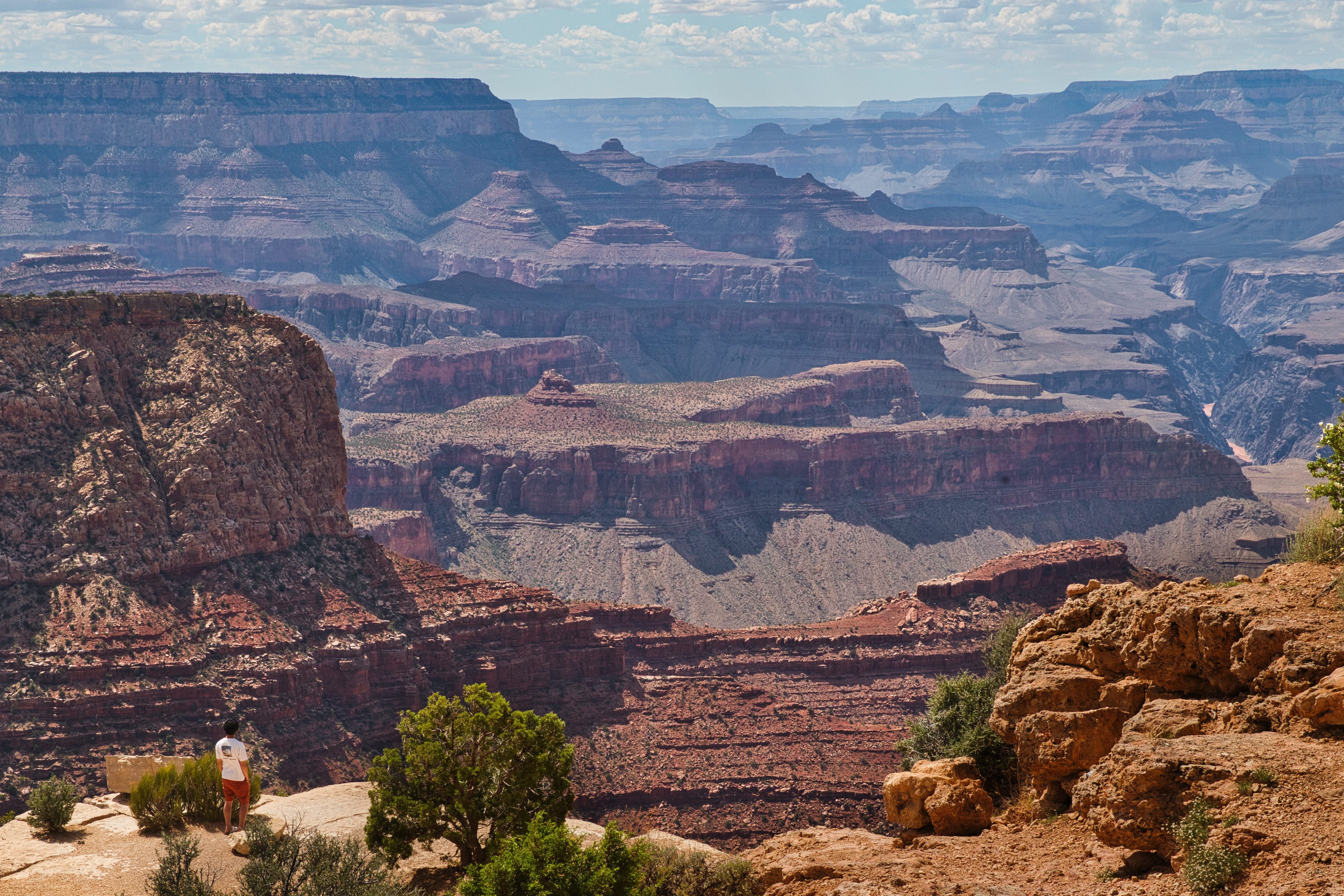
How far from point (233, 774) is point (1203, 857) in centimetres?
1990

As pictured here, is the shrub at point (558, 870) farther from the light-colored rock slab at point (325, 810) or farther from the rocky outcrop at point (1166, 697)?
the rocky outcrop at point (1166, 697)

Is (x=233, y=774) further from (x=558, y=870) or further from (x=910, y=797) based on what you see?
(x=910, y=797)

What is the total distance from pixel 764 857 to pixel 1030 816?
220 inches

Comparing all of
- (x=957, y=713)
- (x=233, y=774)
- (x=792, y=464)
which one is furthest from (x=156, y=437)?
(x=792, y=464)

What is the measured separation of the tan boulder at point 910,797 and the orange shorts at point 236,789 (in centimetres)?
1368

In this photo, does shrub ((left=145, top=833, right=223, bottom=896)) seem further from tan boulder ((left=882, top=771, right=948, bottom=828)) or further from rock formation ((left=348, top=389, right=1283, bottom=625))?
rock formation ((left=348, top=389, right=1283, bottom=625))

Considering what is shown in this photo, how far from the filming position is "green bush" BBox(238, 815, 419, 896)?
1216 inches

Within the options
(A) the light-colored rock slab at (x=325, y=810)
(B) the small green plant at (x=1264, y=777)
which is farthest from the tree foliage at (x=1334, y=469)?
(A) the light-colored rock slab at (x=325, y=810)

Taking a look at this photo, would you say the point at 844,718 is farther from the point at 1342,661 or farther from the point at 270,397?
the point at 1342,661

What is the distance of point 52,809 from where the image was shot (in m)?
34.7

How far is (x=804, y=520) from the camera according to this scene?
485ft

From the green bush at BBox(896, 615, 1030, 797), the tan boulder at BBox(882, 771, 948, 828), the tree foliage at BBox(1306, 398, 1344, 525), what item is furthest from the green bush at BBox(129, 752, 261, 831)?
the tree foliage at BBox(1306, 398, 1344, 525)

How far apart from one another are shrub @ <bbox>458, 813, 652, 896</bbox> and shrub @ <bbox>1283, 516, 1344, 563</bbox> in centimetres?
1467

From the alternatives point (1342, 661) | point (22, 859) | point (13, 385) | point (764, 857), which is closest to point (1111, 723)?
point (1342, 661)
